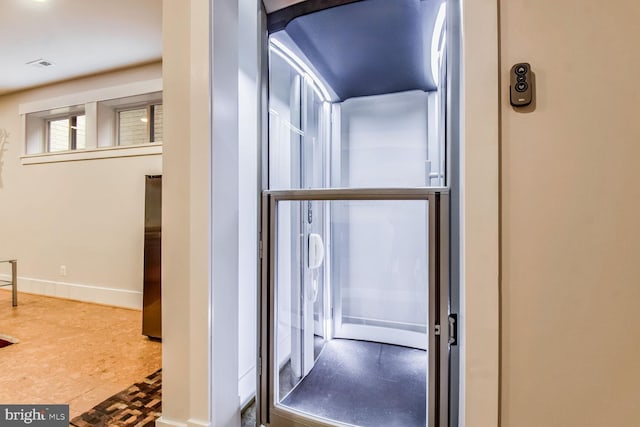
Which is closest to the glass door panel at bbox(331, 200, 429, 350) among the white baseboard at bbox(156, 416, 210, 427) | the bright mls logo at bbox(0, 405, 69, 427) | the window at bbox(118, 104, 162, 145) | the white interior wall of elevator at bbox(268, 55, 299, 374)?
the white interior wall of elevator at bbox(268, 55, 299, 374)

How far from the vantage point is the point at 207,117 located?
123 centimetres

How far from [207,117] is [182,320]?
873 mm

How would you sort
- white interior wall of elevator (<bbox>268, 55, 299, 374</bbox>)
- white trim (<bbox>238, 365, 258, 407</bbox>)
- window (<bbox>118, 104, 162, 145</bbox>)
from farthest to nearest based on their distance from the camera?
window (<bbox>118, 104, 162, 145</bbox>), white trim (<bbox>238, 365, 258, 407</bbox>), white interior wall of elevator (<bbox>268, 55, 299, 374</bbox>)

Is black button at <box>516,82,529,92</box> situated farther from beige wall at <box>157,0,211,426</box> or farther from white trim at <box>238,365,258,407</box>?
white trim at <box>238,365,258,407</box>

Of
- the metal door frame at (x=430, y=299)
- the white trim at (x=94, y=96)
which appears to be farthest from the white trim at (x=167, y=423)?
the white trim at (x=94, y=96)

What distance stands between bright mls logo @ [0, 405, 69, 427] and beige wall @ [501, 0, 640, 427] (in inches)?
75.7

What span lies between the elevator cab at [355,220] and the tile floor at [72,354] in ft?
3.44

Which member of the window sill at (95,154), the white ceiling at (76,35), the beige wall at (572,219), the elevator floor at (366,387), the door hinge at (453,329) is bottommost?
the elevator floor at (366,387)

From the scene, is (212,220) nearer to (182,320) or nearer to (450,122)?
(182,320)

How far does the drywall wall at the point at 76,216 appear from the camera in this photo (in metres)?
3.05

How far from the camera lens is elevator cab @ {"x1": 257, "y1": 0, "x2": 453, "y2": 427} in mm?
1326

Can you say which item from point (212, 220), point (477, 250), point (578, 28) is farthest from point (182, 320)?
point (578, 28)

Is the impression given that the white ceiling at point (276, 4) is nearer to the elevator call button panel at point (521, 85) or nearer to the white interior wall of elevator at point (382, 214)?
the white interior wall of elevator at point (382, 214)

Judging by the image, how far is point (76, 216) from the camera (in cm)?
333
